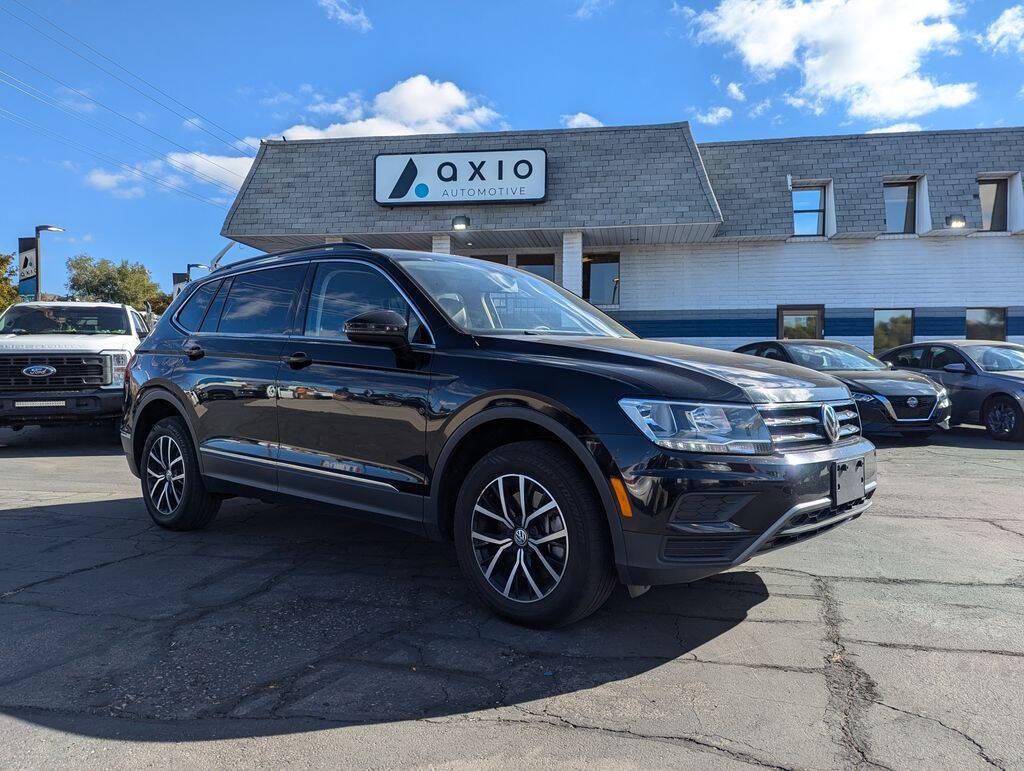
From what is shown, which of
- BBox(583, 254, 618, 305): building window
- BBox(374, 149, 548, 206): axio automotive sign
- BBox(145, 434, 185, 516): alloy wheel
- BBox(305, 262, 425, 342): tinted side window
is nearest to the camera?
BBox(305, 262, 425, 342): tinted side window

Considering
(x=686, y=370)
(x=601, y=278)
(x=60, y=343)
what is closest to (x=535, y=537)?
(x=686, y=370)

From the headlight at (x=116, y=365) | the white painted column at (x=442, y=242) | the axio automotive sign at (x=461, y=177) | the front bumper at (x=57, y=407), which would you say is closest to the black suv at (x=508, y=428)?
the front bumper at (x=57, y=407)

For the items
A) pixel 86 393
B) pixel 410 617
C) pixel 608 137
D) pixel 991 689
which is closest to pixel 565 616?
pixel 410 617

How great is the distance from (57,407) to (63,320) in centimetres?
183

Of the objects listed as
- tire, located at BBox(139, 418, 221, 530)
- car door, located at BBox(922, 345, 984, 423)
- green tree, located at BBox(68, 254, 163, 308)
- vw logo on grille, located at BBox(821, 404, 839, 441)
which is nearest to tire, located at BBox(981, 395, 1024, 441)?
car door, located at BBox(922, 345, 984, 423)

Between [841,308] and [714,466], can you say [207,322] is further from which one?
[841,308]

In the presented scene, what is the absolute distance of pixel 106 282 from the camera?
57.0m

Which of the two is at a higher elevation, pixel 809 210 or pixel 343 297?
pixel 809 210

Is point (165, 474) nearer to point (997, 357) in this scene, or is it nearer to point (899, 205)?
point (997, 357)

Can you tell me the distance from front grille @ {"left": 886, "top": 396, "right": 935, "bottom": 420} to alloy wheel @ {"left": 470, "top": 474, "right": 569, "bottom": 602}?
7868 millimetres

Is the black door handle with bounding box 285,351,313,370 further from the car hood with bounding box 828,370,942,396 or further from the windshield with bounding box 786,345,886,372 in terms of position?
the windshield with bounding box 786,345,886,372

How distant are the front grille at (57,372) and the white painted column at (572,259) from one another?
974 cm

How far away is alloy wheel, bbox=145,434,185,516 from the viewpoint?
4.98m

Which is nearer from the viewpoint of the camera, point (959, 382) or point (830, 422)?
point (830, 422)
